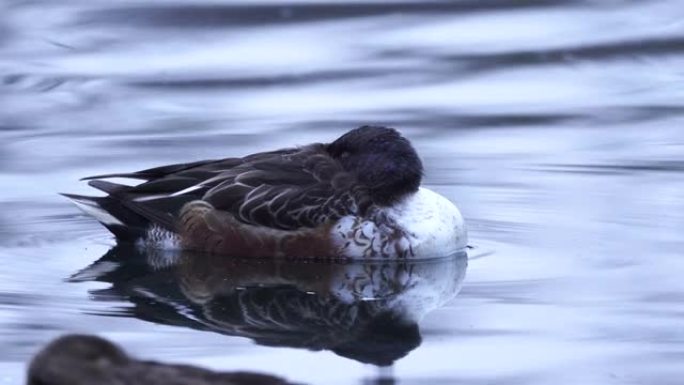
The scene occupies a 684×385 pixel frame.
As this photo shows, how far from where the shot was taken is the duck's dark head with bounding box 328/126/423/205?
1146 centimetres

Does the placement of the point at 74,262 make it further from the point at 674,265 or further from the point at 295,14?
the point at 295,14

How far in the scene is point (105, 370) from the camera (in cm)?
723

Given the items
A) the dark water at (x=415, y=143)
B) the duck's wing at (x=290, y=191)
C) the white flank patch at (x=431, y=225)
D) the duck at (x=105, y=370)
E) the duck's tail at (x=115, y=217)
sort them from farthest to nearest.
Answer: the duck's tail at (x=115, y=217), the duck's wing at (x=290, y=191), the white flank patch at (x=431, y=225), the dark water at (x=415, y=143), the duck at (x=105, y=370)

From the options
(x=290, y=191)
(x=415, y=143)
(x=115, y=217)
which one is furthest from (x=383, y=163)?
(x=415, y=143)

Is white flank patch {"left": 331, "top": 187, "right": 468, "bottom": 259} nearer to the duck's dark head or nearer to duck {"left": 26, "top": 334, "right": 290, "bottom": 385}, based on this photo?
the duck's dark head

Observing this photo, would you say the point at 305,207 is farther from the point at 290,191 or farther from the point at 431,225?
the point at 431,225

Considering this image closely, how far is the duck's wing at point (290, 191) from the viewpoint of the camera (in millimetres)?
11438

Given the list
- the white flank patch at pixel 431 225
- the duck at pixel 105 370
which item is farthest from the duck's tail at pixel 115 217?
the duck at pixel 105 370

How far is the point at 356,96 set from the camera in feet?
51.4

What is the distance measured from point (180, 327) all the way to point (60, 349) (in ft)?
8.28

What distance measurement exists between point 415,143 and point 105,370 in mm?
6929

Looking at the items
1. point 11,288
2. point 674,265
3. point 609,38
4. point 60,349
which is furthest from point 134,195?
point 609,38

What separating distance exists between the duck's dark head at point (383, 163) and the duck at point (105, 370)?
13.7 feet

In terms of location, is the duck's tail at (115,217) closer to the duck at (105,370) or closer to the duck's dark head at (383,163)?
the duck's dark head at (383,163)
